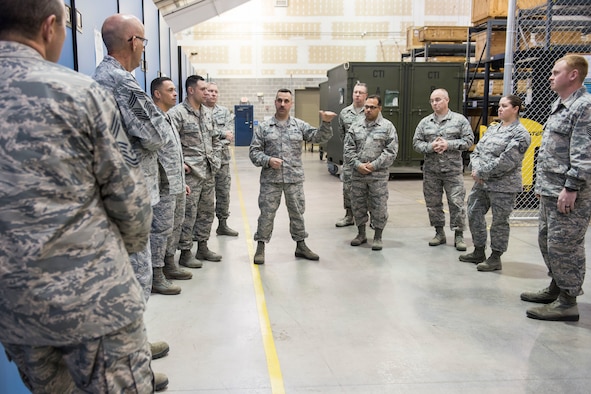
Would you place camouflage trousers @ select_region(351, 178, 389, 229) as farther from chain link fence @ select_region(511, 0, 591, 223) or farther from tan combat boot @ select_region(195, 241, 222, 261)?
chain link fence @ select_region(511, 0, 591, 223)

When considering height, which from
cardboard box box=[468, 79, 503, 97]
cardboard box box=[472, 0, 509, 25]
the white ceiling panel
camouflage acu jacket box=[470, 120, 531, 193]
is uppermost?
the white ceiling panel

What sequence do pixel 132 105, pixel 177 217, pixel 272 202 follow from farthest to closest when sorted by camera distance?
1. pixel 272 202
2. pixel 177 217
3. pixel 132 105

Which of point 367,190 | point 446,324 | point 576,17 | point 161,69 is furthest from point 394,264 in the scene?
point 576,17

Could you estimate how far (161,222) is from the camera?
3.68 m

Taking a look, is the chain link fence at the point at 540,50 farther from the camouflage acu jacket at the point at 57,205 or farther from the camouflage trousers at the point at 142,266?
the camouflage acu jacket at the point at 57,205

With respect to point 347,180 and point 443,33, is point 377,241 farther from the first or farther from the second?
point 443,33

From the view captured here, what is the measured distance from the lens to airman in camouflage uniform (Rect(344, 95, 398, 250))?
5.45m

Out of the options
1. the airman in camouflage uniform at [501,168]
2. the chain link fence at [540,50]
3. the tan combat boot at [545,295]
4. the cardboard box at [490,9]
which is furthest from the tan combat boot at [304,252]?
the cardboard box at [490,9]

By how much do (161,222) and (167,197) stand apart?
191 millimetres

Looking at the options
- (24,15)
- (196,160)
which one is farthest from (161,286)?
(24,15)

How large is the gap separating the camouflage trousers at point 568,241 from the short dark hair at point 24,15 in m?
3.36

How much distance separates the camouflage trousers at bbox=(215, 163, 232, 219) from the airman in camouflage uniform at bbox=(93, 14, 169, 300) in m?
3.34

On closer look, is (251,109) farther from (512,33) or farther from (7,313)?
(7,313)

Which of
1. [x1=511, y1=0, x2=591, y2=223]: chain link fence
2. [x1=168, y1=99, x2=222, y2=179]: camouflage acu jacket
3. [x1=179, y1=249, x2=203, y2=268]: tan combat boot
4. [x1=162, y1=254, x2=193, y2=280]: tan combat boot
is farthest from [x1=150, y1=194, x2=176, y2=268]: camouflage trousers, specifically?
[x1=511, y1=0, x2=591, y2=223]: chain link fence
